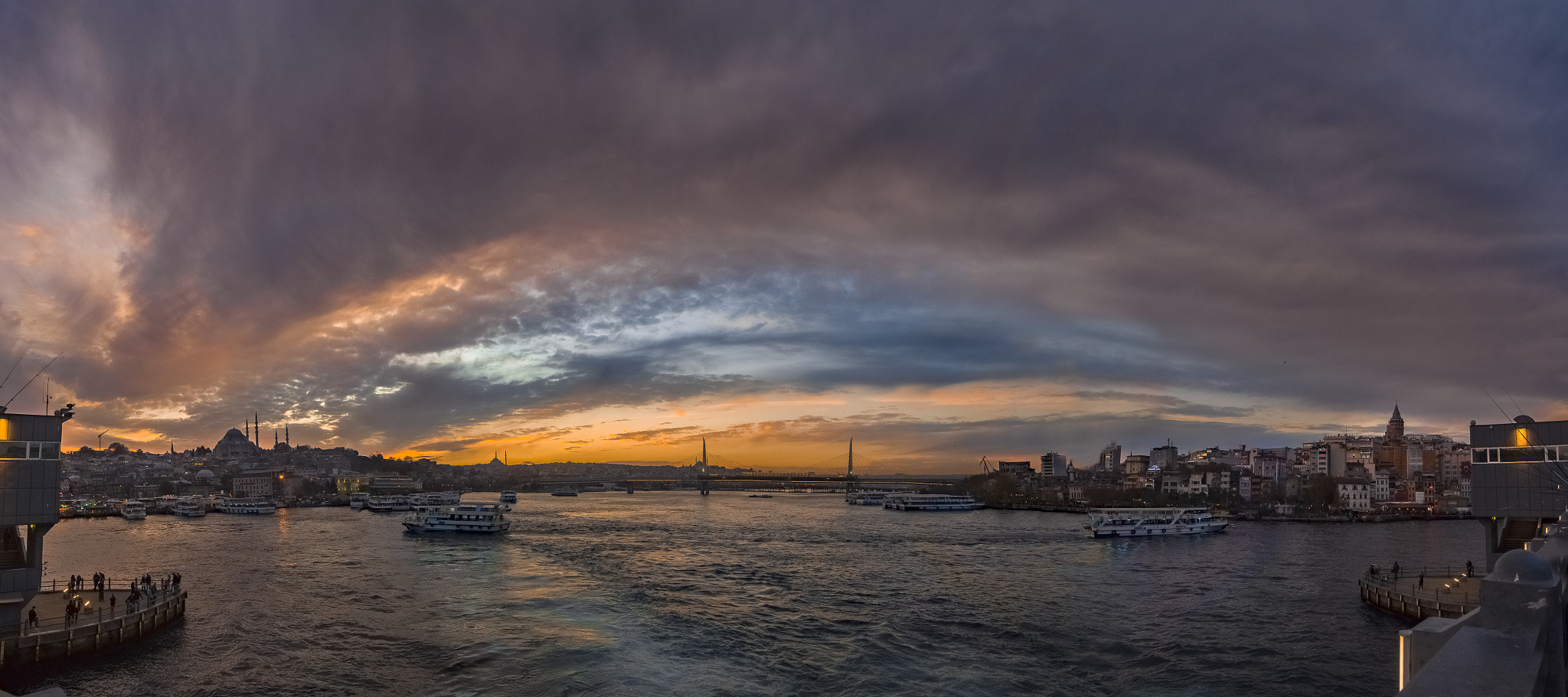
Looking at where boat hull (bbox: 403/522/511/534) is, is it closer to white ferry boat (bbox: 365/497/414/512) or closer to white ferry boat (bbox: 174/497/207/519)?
white ferry boat (bbox: 365/497/414/512)

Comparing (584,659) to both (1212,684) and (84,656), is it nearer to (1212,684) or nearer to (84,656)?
(84,656)

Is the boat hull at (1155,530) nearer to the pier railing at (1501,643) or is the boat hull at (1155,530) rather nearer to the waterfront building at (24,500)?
the waterfront building at (24,500)

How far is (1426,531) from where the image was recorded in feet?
302

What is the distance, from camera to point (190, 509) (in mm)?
116625

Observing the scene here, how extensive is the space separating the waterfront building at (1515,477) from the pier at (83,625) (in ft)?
177

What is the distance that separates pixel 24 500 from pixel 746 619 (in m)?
26.7

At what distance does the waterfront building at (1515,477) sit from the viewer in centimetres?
3106

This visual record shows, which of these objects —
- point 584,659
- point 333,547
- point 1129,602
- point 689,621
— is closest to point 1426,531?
point 1129,602

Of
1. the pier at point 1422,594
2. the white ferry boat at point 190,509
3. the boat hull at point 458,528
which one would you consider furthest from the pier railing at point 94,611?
the white ferry boat at point 190,509

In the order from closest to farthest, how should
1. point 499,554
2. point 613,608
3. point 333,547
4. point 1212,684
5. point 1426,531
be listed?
point 1212,684 → point 613,608 → point 499,554 → point 333,547 → point 1426,531

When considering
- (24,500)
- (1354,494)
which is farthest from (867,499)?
(24,500)

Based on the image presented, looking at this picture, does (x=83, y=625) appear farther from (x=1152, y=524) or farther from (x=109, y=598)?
A: (x=1152, y=524)

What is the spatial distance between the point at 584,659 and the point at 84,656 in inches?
686

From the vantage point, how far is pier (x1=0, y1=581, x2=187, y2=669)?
83.0 ft
